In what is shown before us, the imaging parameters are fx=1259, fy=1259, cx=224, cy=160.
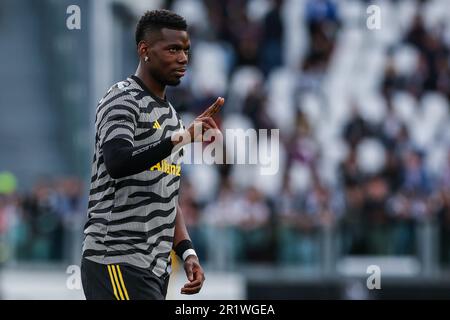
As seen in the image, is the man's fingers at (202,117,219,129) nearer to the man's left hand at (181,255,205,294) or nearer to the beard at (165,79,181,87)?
the beard at (165,79,181,87)

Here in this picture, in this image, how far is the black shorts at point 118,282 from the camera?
5684mm

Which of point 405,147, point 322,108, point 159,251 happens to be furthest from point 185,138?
point 322,108

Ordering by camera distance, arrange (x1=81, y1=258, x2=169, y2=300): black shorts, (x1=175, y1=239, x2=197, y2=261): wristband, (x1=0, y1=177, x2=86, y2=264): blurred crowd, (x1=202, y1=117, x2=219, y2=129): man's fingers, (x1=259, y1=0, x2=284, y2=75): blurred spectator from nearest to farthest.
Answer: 1. (x1=202, y1=117, x2=219, y2=129): man's fingers
2. (x1=81, y1=258, x2=169, y2=300): black shorts
3. (x1=175, y1=239, x2=197, y2=261): wristband
4. (x1=0, y1=177, x2=86, y2=264): blurred crowd
5. (x1=259, y1=0, x2=284, y2=75): blurred spectator

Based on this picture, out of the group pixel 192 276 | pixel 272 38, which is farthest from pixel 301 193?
pixel 192 276

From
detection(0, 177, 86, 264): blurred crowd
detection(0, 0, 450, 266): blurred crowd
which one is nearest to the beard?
detection(0, 0, 450, 266): blurred crowd

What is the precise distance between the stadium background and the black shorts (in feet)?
26.5

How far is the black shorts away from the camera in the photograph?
5.68 meters

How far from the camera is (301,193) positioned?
1532cm

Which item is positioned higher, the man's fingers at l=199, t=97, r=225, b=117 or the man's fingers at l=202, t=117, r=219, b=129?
the man's fingers at l=199, t=97, r=225, b=117

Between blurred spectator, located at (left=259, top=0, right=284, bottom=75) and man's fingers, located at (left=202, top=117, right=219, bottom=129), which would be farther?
blurred spectator, located at (left=259, top=0, right=284, bottom=75)

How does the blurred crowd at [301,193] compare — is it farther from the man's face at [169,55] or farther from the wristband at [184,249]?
the man's face at [169,55]

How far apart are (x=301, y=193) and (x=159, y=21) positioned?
31.6ft

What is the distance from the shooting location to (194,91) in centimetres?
1775
